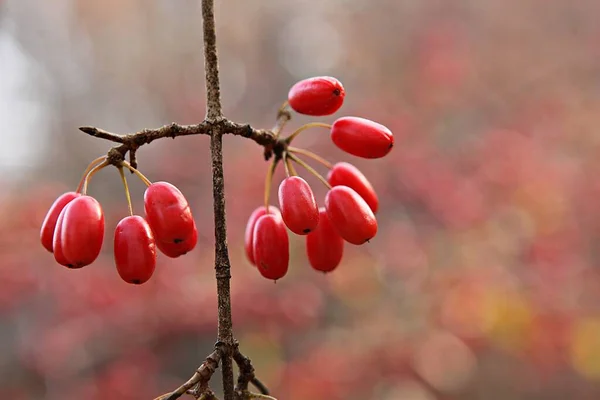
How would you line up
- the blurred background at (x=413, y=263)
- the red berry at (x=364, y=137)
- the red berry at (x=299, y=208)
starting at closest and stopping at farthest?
1. the red berry at (x=299, y=208)
2. the red berry at (x=364, y=137)
3. the blurred background at (x=413, y=263)

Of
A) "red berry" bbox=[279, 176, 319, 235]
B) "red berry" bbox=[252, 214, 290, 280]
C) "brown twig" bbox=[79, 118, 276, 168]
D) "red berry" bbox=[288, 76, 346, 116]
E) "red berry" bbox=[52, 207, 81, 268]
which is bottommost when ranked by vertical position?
"red berry" bbox=[52, 207, 81, 268]

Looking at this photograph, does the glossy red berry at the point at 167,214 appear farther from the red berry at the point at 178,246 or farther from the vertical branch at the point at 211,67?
the vertical branch at the point at 211,67

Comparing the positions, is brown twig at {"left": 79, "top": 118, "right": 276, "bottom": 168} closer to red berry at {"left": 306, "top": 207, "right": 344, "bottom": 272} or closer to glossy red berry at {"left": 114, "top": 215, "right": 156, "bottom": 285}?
glossy red berry at {"left": 114, "top": 215, "right": 156, "bottom": 285}

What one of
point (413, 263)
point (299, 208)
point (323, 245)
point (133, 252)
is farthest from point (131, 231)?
point (413, 263)

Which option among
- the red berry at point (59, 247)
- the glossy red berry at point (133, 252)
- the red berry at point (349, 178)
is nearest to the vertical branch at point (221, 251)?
the glossy red berry at point (133, 252)

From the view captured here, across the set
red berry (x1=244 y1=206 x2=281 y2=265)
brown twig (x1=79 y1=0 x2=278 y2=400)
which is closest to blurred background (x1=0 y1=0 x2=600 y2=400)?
red berry (x1=244 y1=206 x2=281 y2=265)
